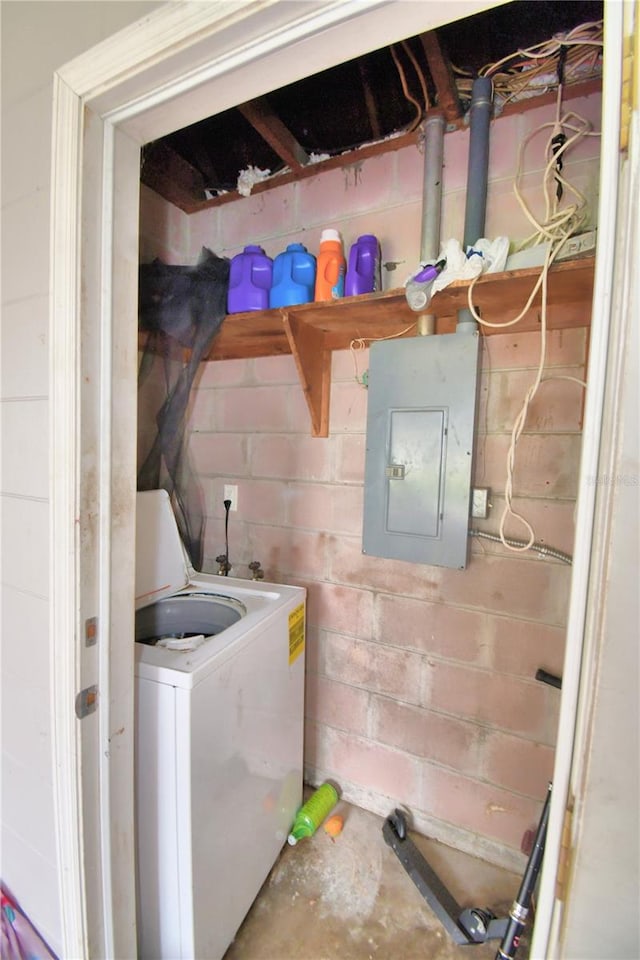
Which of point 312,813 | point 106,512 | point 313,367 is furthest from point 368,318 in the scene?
point 312,813

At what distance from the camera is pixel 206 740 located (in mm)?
976

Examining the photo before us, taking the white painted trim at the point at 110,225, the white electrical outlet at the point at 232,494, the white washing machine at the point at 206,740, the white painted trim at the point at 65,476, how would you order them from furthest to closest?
the white electrical outlet at the point at 232,494
the white washing machine at the point at 206,740
the white painted trim at the point at 65,476
the white painted trim at the point at 110,225

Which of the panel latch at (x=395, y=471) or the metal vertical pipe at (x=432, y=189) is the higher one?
the metal vertical pipe at (x=432, y=189)

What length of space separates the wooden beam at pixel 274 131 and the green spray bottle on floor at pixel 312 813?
7.75ft

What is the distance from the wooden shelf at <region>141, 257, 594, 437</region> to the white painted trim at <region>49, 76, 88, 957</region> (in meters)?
0.69

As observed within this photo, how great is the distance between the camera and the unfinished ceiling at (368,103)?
3.56ft

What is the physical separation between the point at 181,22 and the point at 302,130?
39.0 inches

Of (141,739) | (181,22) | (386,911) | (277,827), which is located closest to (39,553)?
(141,739)

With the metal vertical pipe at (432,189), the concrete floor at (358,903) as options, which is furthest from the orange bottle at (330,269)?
the concrete floor at (358,903)

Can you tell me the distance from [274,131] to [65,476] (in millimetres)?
1307

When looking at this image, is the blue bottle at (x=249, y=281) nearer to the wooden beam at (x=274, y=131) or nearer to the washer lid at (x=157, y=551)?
the wooden beam at (x=274, y=131)

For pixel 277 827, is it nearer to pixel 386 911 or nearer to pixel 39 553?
pixel 386 911

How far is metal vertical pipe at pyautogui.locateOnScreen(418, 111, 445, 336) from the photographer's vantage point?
1281 mm

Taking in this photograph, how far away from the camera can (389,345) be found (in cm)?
134
